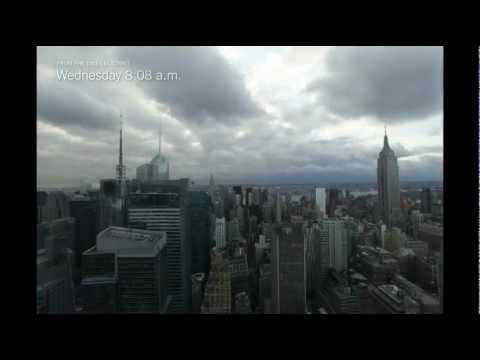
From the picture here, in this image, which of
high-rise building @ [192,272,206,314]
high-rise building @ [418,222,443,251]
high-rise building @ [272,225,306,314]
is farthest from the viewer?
high-rise building @ [272,225,306,314]

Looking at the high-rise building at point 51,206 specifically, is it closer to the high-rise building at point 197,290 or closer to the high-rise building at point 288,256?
the high-rise building at point 197,290

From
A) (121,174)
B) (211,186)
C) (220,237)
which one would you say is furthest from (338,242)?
(121,174)

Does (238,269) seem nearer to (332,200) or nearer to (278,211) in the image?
(278,211)

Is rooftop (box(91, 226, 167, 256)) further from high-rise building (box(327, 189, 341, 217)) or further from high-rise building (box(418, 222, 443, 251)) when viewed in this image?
high-rise building (box(418, 222, 443, 251))

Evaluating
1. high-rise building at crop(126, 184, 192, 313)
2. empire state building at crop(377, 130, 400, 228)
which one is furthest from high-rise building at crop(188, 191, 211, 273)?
empire state building at crop(377, 130, 400, 228)

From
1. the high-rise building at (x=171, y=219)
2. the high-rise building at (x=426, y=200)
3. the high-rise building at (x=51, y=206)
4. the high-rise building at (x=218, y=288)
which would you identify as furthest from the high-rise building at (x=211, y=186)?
the high-rise building at (x=426, y=200)
